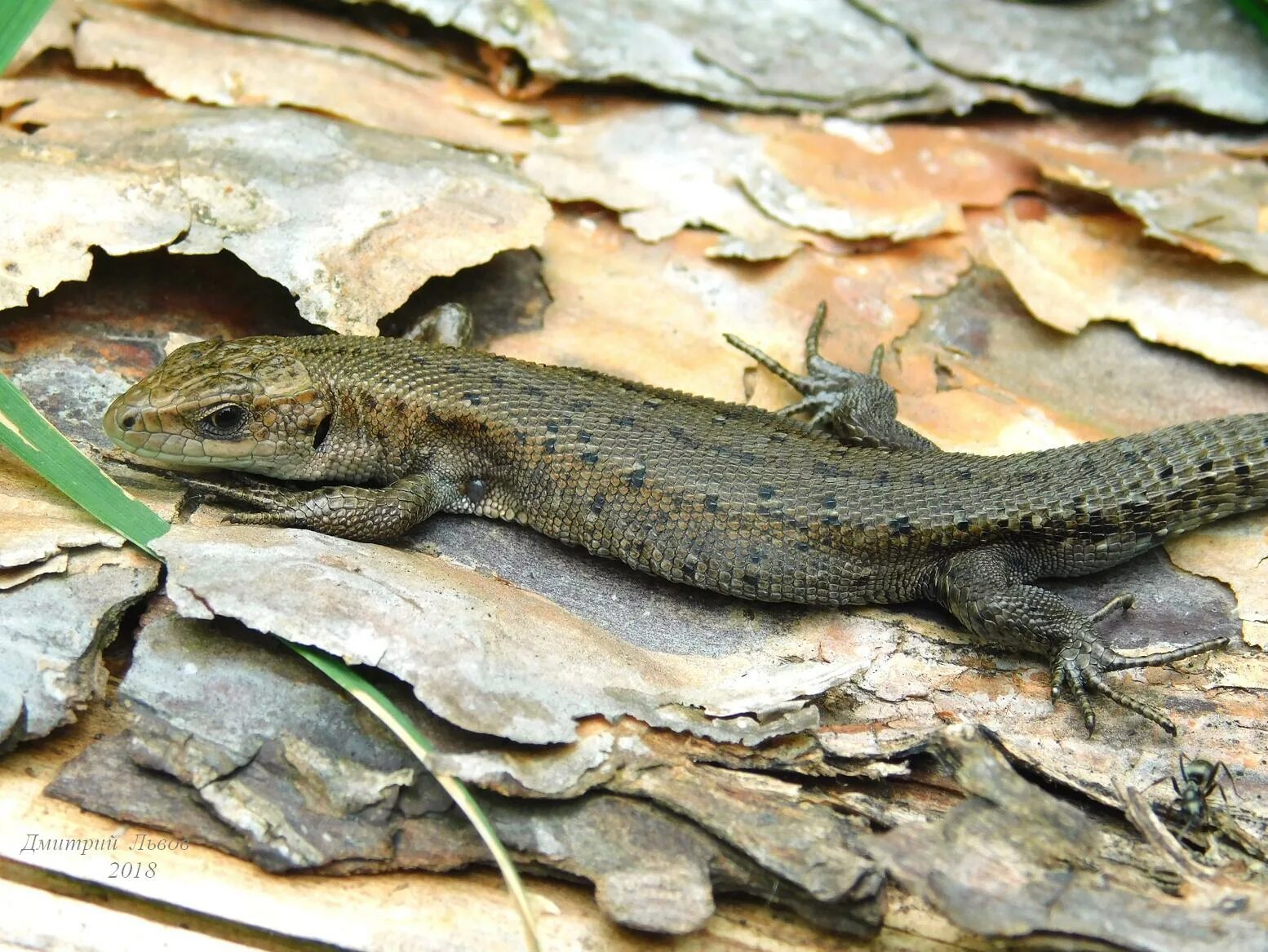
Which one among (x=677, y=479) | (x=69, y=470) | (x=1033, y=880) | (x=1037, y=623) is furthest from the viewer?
(x=677, y=479)

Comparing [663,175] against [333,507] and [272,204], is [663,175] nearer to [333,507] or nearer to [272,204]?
[272,204]

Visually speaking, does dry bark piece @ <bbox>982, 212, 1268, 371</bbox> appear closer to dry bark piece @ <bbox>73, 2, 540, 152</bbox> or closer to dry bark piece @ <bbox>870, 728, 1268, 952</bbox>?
dry bark piece @ <bbox>73, 2, 540, 152</bbox>

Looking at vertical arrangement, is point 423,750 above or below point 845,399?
below

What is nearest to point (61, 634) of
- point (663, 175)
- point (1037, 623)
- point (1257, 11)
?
point (1037, 623)

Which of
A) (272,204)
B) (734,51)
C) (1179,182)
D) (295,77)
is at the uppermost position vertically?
(734,51)

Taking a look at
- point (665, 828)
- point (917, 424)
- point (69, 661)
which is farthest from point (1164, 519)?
point (69, 661)

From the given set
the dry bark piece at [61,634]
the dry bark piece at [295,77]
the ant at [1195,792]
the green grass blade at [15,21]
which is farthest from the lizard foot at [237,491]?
the ant at [1195,792]

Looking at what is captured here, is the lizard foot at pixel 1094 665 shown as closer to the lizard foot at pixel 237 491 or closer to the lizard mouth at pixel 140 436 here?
the lizard foot at pixel 237 491

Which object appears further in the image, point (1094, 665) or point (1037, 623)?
point (1037, 623)

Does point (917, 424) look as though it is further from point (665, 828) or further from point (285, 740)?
point (285, 740)
